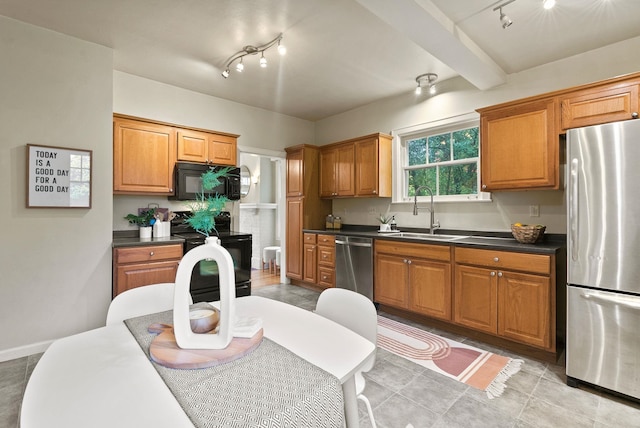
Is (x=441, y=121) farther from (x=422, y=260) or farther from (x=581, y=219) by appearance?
(x=581, y=219)

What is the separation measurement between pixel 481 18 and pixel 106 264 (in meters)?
3.95

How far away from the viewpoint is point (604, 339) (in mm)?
2016

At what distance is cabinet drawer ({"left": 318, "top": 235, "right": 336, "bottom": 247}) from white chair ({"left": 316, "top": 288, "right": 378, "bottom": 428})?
2497 millimetres

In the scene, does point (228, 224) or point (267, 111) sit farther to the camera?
point (267, 111)

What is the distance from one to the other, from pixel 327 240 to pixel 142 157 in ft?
8.20

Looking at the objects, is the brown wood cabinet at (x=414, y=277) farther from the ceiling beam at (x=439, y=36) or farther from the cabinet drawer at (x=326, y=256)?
the ceiling beam at (x=439, y=36)

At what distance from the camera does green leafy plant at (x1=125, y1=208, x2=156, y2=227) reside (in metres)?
3.49

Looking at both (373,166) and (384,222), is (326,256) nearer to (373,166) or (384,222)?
(384,222)

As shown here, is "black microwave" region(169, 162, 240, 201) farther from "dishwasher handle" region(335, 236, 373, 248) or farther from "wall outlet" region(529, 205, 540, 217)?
"wall outlet" region(529, 205, 540, 217)

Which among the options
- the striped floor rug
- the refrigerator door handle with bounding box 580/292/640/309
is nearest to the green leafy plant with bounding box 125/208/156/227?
the striped floor rug

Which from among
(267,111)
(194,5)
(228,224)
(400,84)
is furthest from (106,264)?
(400,84)

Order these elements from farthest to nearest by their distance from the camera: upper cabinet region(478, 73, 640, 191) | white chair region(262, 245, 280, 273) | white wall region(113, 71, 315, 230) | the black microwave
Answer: white chair region(262, 245, 280, 273), the black microwave, white wall region(113, 71, 315, 230), upper cabinet region(478, 73, 640, 191)

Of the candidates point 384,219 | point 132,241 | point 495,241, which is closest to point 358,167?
point 384,219

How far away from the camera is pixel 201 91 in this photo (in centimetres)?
404
